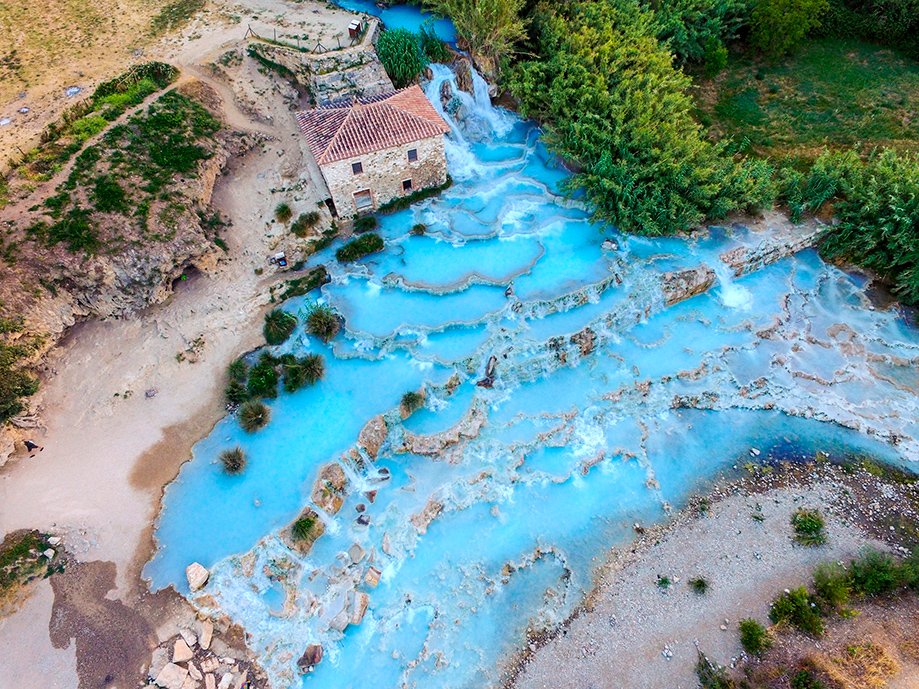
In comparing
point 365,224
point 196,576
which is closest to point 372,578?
point 196,576

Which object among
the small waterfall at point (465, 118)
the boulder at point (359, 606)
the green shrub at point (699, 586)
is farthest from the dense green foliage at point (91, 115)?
the green shrub at point (699, 586)

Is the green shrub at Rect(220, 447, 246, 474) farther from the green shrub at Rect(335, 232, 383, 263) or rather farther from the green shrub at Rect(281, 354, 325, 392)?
the green shrub at Rect(335, 232, 383, 263)

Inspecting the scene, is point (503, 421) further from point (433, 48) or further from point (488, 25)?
point (433, 48)

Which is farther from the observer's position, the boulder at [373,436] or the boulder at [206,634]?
the boulder at [373,436]

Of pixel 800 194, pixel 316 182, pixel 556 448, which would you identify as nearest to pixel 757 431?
pixel 556 448

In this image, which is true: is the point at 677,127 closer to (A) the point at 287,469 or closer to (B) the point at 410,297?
(B) the point at 410,297

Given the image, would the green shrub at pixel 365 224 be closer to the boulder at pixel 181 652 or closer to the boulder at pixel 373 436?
the boulder at pixel 373 436
